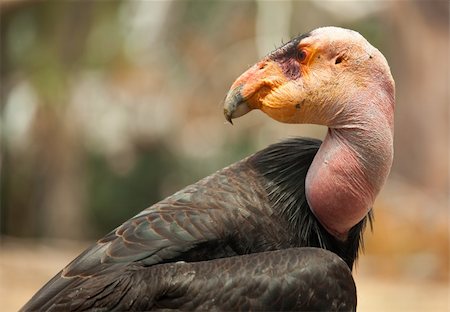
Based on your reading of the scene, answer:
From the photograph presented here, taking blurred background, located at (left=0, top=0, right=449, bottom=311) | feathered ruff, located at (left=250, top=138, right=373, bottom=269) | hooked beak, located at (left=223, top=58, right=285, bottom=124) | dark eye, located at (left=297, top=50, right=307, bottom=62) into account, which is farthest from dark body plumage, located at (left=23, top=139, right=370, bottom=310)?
blurred background, located at (left=0, top=0, right=449, bottom=311)

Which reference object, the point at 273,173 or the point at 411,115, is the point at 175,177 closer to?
the point at 411,115

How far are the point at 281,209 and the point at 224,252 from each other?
0.41m

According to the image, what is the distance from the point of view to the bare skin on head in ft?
15.3

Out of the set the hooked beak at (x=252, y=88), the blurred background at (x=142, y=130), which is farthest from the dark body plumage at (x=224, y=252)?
the blurred background at (x=142, y=130)

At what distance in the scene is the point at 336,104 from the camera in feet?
15.6

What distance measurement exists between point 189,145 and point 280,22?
14.4 ft

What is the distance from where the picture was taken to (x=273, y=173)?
488cm

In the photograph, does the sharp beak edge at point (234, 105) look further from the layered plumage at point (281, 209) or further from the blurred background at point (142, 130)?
the blurred background at point (142, 130)

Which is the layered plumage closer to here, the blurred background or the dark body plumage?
the dark body plumage

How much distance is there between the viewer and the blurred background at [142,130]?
492 inches

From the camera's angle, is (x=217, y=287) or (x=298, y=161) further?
(x=298, y=161)

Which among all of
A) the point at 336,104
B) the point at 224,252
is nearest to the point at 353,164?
the point at 336,104

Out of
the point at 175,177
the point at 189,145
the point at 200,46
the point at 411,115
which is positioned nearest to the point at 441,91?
the point at 411,115

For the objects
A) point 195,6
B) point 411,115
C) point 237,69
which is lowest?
point 411,115
